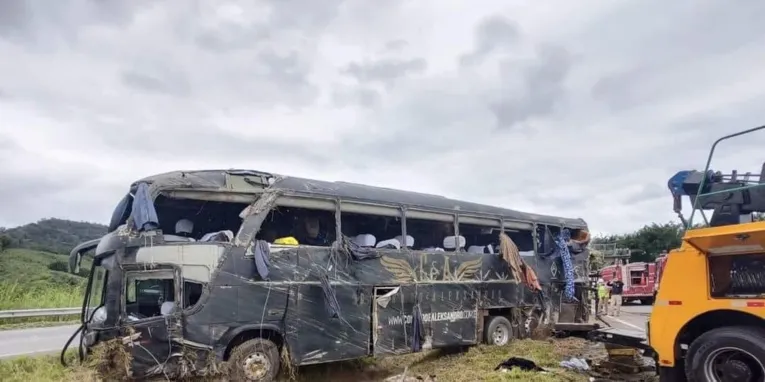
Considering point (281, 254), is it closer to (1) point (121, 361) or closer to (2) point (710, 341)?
(1) point (121, 361)

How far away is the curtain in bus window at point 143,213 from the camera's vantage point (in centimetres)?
734

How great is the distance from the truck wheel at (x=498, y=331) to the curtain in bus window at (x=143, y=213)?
7209 millimetres

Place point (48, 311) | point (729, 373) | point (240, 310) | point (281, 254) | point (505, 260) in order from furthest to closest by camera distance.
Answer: point (48, 311), point (505, 260), point (281, 254), point (240, 310), point (729, 373)

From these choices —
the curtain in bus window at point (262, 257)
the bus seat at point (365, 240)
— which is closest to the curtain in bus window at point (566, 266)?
the bus seat at point (365, 240)

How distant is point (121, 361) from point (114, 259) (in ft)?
4.35

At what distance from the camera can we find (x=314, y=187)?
29.5 feet

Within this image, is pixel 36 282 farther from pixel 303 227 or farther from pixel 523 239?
pixel 523 239

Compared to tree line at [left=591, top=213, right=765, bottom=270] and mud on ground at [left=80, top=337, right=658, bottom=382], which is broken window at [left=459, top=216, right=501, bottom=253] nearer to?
mud on ground at [left=80, top=337, right=658, bottom=382]

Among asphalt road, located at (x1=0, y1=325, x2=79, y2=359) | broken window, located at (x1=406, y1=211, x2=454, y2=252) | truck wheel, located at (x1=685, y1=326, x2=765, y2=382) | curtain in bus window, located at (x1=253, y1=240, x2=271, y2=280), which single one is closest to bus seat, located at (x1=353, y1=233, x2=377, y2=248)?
broken window, located at (x1=406, y1=211, x2=454, y2=252)

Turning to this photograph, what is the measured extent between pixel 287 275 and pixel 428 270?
316cm

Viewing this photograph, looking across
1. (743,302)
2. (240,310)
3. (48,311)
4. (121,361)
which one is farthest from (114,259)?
(48,311)

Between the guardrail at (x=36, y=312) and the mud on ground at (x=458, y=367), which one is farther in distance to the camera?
the guardrail at (x=36, y=312)

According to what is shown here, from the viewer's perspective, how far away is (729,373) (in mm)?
6250

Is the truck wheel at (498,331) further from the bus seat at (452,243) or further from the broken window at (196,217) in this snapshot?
the broken window at (196,217)
